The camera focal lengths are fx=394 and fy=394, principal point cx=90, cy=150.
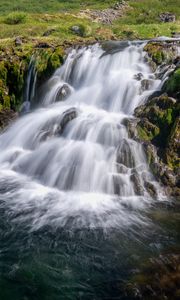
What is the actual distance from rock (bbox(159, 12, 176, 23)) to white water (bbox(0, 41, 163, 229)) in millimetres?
Result: 28336

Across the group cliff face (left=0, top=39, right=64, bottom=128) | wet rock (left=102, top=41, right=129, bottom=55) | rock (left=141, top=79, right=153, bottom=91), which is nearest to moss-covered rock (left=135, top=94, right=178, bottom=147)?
rock (left=141, top=79, right=153, bottom=91)

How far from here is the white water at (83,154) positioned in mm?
14117

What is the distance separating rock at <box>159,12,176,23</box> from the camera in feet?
162

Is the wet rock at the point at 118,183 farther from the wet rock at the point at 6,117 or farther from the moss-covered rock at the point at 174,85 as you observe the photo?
the wet rock at the point at 6,117

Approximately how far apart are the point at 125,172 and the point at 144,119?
292cm

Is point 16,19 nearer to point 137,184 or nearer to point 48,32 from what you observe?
point 48,32

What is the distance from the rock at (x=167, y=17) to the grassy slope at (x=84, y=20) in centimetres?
66

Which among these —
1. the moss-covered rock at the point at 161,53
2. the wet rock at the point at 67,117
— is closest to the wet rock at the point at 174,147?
the wet rock at the point at 67,117

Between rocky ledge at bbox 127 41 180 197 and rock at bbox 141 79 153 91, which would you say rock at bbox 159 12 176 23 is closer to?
rock at bbox 141 79 153 91

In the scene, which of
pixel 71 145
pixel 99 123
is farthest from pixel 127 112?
pixel 71 145

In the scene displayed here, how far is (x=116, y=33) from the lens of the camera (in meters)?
38.4

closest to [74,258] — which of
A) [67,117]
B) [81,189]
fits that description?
[81,189]

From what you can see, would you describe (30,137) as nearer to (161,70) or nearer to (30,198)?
(30,198)

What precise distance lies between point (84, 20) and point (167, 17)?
1092 centimetres
